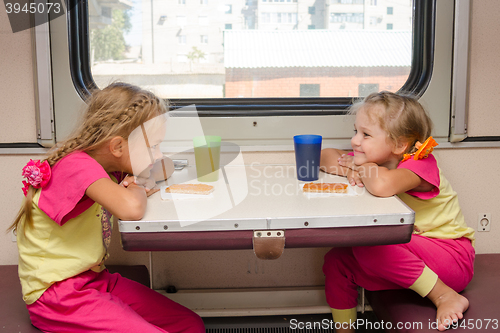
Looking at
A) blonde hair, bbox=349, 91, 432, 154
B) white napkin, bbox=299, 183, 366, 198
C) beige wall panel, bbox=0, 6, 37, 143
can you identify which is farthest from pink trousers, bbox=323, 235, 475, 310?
beige wall panel, bbox=0, 6, 37, 143

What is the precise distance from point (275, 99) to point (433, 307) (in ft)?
3.54

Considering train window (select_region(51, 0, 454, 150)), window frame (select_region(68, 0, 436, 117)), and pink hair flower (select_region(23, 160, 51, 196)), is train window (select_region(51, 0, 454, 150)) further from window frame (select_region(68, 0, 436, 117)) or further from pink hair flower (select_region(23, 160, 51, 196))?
pink hair flower (select_region(23, 160, 51, 196))

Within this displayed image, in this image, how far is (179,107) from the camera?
6.18ft

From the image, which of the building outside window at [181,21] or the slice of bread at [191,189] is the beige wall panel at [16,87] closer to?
the building outside window at [181,21]

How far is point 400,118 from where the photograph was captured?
151 cm

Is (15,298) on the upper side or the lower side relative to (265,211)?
lower

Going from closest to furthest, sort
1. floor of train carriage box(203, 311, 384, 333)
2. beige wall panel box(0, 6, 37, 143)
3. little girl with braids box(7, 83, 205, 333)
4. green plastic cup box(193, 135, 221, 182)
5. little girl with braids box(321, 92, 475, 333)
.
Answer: little girl with braids box(7, 83, 205, 333), little girl with braids box(321, 92, 475, 333), green plastic cup box(193, 135, 221, 182), beige wall panel box(0, 6, 37, 143), floor of train carriage box(203, 311, 384, 333)

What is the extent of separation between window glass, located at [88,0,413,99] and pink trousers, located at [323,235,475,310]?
0.79 meters

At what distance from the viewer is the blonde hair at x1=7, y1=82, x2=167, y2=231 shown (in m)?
1.26

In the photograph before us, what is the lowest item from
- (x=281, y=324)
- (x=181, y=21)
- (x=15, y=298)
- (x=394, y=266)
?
(x=281, y=324)

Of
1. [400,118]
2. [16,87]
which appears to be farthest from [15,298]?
[400,118]

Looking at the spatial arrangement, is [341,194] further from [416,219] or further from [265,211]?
[416,219]

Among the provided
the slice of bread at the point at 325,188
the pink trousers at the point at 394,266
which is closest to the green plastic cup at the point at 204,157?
the slice of bread at the point at 325,188

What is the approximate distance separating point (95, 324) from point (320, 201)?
2.41 ft
